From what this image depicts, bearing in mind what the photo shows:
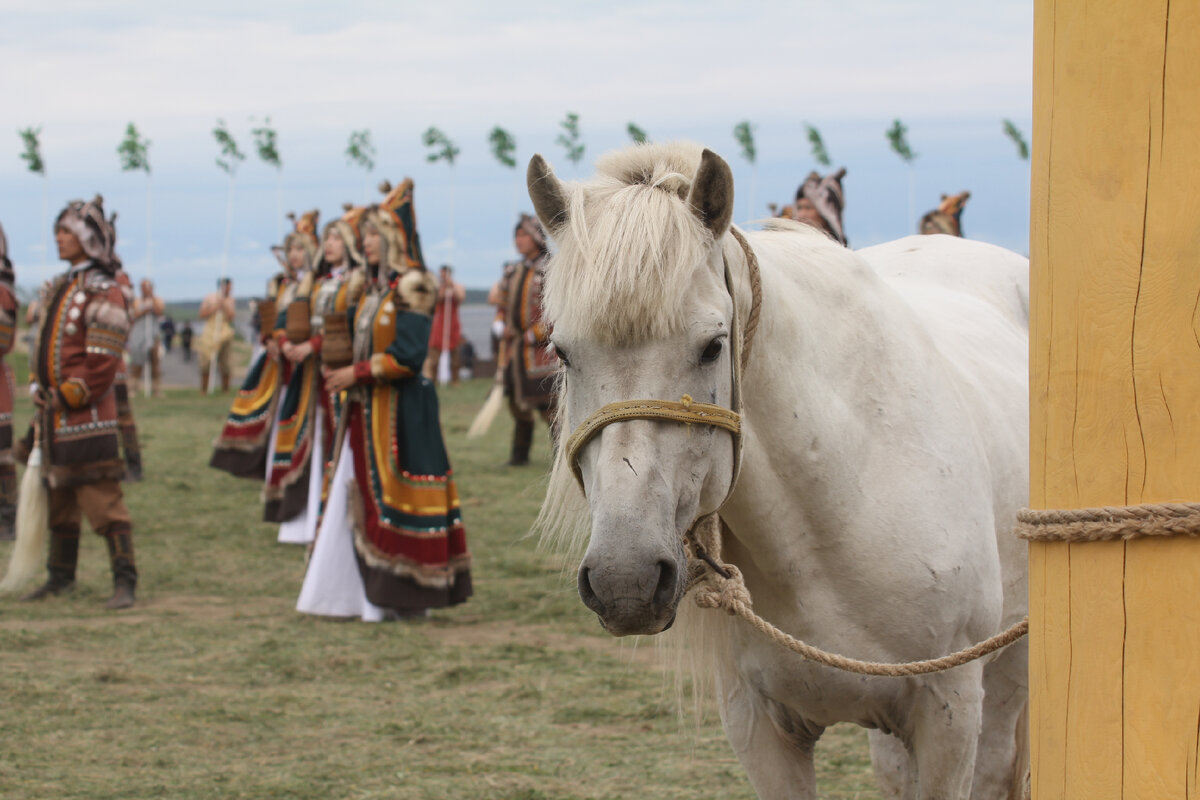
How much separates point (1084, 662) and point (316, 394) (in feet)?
25.0

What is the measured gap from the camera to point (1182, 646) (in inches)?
55.0

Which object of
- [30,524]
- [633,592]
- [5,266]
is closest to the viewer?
[633,592]

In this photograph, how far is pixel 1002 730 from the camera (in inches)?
138

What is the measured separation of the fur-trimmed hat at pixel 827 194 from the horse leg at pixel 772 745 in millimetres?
5371

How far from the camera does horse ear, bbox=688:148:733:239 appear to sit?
2188mm

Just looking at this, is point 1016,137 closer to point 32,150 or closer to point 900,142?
point 900,142

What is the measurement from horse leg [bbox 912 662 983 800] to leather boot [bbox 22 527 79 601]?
6346mm

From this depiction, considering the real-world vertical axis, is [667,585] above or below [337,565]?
above

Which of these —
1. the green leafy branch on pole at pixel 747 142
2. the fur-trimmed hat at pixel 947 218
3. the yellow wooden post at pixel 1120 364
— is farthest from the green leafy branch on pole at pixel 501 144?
the yellow wooden post at pixel 1120 364

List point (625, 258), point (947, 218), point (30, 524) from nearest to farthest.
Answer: point (625, 258), point (30, 524), point (947, 218)

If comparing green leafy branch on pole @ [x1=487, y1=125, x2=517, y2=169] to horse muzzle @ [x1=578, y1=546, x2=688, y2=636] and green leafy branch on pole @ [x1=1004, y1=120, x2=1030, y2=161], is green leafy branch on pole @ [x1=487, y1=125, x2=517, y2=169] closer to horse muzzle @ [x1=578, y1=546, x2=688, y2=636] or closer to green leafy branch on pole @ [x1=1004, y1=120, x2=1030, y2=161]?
green leafy branch on pole @ [x1=1004, y1=120, x2=1030, y2=161]

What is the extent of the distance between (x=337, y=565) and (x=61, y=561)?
6.23 feet

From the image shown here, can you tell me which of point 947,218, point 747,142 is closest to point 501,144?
point 747,142

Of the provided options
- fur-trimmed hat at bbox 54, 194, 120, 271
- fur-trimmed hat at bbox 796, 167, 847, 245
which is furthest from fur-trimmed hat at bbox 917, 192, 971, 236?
fur-trimmed hat at bbox 54, 194, 120, 271
